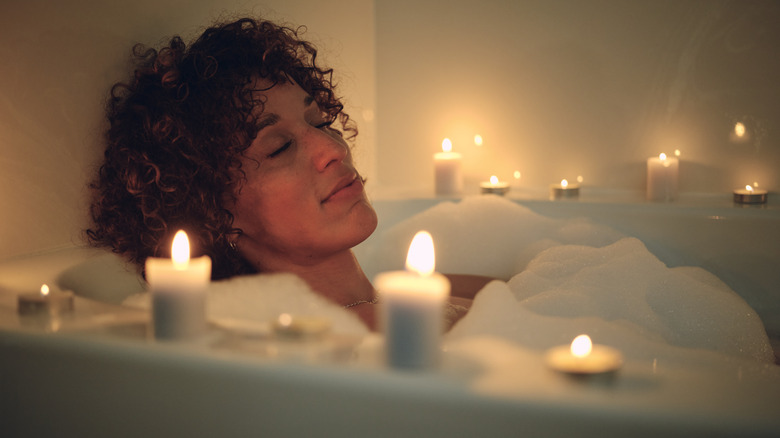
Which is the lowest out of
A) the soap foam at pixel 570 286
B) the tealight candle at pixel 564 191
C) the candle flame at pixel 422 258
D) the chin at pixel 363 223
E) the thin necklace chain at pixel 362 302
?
the thin necklace chain at pixel 362 302

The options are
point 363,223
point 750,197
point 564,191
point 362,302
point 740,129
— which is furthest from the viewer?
point 564,191

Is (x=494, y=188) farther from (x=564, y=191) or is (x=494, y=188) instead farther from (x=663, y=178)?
(x=663, y=178)

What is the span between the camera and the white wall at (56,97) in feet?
3.94

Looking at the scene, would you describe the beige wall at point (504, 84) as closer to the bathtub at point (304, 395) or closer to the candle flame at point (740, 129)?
the candle flame at point (740, 129)

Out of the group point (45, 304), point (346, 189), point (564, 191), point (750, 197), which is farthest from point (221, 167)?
point (750, 197)

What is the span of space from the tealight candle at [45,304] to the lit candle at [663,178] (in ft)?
5.32

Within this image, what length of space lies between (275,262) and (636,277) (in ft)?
2.48

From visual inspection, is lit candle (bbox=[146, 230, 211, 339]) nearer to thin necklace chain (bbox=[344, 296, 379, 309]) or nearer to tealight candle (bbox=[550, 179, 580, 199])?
thin necklace chain (bbox=[344, 296, 379, 309])

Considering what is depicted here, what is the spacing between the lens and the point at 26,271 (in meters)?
1.13

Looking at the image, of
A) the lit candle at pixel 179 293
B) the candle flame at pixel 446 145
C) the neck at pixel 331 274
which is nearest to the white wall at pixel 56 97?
the neck at pixel 331 274

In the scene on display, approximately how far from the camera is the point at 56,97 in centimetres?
129

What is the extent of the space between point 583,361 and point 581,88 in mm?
1676

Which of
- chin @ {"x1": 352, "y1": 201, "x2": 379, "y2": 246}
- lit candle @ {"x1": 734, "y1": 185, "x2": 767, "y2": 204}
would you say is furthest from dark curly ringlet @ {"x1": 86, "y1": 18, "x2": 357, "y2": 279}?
lit candle @ {"x1": 734, "y1": 185, "x2": 767, "y2": 204}

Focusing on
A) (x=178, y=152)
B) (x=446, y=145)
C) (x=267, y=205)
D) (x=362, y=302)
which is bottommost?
(x=362, y=302)
